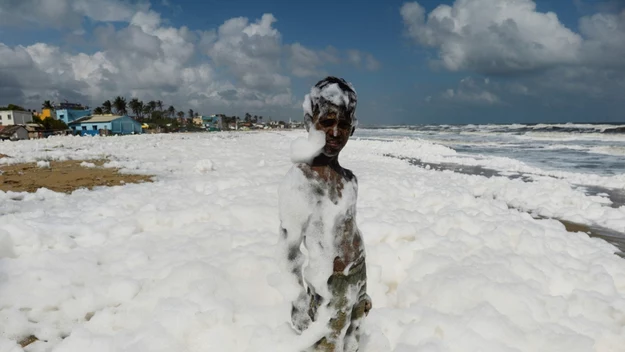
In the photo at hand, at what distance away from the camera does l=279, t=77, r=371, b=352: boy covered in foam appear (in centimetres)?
198

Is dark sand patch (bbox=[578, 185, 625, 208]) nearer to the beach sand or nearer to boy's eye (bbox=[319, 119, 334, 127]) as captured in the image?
boy's eye (bbox=[319, 119, 334, 127])

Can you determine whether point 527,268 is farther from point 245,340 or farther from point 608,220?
point 608,220

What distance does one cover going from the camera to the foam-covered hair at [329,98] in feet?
6.35

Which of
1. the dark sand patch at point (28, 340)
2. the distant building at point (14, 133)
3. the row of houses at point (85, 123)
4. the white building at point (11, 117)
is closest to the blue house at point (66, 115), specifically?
the row of houses at point (85, 123)

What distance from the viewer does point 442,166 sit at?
51.6 feet

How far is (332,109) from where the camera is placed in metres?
1.94

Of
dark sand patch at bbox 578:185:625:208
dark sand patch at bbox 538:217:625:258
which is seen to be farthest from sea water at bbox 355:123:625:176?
dark sand patch at bbox 538:217:625:258

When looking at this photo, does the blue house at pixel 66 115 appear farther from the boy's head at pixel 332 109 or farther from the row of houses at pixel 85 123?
the boy's head at pixel 332 109

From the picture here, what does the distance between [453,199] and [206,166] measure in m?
7.15

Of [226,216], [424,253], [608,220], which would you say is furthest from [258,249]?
[608,220]

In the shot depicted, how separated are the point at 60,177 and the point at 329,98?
10524 mm

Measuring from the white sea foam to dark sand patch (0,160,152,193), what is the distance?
2245 mm

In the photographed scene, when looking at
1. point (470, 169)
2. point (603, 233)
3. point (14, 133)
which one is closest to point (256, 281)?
point (603, 233)

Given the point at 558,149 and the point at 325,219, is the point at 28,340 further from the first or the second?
the point at 558,149
